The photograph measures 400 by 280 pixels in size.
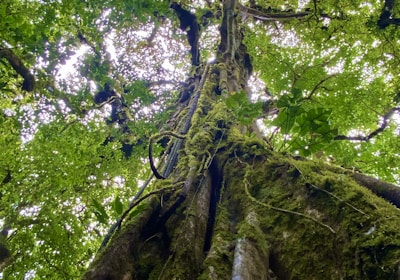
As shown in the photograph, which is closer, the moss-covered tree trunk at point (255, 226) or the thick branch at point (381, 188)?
the moss-covered tree trunk at point (255, 226)

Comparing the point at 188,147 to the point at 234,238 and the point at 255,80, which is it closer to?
the point at 234,238

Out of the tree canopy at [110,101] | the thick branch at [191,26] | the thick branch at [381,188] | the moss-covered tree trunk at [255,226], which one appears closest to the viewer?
the moss-covered tree trunk at [255,226]

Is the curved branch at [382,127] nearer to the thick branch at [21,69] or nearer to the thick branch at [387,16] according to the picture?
the thick branch at [387,16]

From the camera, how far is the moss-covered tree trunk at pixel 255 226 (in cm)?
180

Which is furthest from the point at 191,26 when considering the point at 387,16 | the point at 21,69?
the point at 387,16

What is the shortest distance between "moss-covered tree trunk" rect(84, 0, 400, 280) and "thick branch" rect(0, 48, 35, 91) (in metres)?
4.05

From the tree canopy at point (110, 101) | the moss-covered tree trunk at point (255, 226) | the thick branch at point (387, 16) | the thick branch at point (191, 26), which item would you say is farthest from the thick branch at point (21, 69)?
the thick branch at point (387, 16)

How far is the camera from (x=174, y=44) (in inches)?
388

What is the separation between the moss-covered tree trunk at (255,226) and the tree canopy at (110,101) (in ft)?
1.69

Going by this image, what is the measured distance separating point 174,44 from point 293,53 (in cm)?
363

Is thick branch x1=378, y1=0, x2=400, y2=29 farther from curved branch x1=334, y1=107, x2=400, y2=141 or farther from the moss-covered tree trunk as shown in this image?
the moss-covered tree trunk

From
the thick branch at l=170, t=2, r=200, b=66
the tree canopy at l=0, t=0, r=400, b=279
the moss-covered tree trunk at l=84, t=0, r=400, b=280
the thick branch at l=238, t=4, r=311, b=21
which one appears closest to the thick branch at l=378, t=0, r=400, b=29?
the tree canopy at l=0, t=0, r=400, b=279

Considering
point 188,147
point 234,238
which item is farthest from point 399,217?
point 188,147

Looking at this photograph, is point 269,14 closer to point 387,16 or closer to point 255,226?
point 387,16
